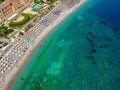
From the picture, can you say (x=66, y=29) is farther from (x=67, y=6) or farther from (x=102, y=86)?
(x=102, y=86)

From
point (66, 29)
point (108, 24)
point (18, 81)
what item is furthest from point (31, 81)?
point (108, 24)

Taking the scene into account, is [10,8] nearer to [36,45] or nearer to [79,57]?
[36,45]

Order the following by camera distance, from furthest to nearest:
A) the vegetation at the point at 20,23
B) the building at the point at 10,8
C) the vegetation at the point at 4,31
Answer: the building at the point at 10,8 < the vegetation at the point at 20,23 < the vegetation at the point at 4,31

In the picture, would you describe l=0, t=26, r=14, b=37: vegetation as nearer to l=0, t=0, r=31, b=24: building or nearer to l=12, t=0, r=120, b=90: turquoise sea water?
l=0, t=0, r=31, b=24: building

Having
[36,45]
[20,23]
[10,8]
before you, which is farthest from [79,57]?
[10,8]

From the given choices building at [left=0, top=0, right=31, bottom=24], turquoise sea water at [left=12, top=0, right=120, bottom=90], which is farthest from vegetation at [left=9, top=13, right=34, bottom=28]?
turquoise sea water at [left=12, top=0, right=120, bottom=90]

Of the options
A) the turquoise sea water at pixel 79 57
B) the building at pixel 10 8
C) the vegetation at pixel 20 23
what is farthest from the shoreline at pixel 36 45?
the building at pixel 10 8

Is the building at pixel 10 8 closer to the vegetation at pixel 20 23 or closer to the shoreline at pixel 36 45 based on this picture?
the vegetation at pixel 20 23
